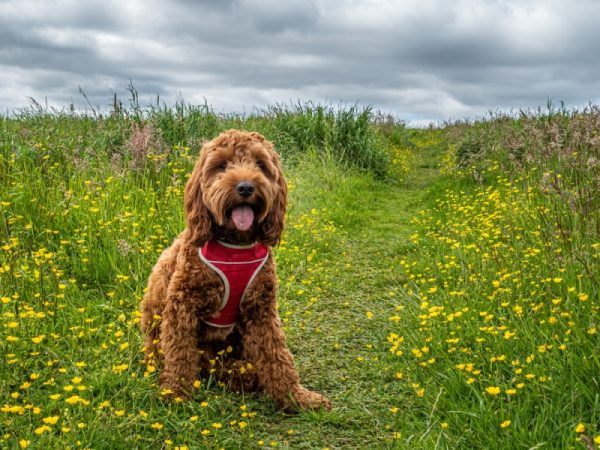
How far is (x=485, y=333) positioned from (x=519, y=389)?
0.72m

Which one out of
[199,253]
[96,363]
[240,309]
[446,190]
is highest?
[446,190]

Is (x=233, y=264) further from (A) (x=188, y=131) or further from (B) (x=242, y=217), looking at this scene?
(A) (x=188, y=131)

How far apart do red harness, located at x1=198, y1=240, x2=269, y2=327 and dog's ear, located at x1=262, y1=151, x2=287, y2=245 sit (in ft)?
0.36

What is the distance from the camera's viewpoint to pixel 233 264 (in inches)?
136

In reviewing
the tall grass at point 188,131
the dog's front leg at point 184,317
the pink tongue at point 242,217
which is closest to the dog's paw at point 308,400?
Answer: the dog's front leg at point 184,317

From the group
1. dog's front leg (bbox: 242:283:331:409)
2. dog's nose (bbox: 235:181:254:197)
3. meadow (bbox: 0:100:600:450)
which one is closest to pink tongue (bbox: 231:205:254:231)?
dog's nose (bbox: 235:181:254:197)

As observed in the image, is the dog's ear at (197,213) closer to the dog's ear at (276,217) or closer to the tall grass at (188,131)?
the dog's ear at (276,217)

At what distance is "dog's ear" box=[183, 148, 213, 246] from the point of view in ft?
11.2

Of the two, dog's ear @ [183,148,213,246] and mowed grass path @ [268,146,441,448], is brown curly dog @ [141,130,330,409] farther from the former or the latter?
mowed grass path @ [268,146,441,448]

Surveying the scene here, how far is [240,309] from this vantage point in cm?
363

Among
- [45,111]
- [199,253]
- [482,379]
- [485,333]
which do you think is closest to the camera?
[482,379]

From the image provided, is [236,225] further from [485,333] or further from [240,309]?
[485,333]

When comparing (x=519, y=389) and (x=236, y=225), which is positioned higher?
(x=236, y=225)

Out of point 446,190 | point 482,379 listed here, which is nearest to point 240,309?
point 482,379
